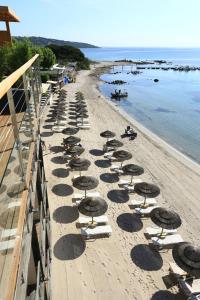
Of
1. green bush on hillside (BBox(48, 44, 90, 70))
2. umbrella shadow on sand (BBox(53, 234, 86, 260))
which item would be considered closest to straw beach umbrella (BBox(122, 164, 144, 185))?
umbrella shadow on sand (BBox(53, 234, 86, 260))

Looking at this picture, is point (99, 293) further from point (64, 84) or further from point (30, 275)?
point (64, 84)

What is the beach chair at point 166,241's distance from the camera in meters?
13.3

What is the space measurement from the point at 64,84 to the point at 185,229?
55.0 metres

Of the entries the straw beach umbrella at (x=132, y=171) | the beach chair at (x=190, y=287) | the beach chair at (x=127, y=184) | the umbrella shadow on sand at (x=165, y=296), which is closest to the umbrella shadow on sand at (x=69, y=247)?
the umbrella shadow on sand at (x=165, y=296)

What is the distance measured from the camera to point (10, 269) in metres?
2.82

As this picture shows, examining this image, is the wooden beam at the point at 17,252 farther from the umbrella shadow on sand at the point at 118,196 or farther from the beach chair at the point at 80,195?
the umbrella shadow on sand at the point at 118,196

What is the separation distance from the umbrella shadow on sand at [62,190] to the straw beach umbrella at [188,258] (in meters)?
8.64

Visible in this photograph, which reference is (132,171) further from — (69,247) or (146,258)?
(69,247)

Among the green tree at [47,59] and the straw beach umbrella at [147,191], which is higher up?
the green tree at [47,59]

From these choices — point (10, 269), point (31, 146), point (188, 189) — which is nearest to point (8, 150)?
point (31, 146)

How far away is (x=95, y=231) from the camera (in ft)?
45.5

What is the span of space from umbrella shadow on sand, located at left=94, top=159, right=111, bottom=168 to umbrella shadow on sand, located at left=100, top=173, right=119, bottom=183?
147 cm

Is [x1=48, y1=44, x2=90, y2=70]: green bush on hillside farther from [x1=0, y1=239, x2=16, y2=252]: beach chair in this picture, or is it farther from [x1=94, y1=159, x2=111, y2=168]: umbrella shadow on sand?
[x1=0, y1=239, x2=16, y2=252]: beach chair

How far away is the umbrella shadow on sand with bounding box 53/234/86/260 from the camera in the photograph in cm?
1261
